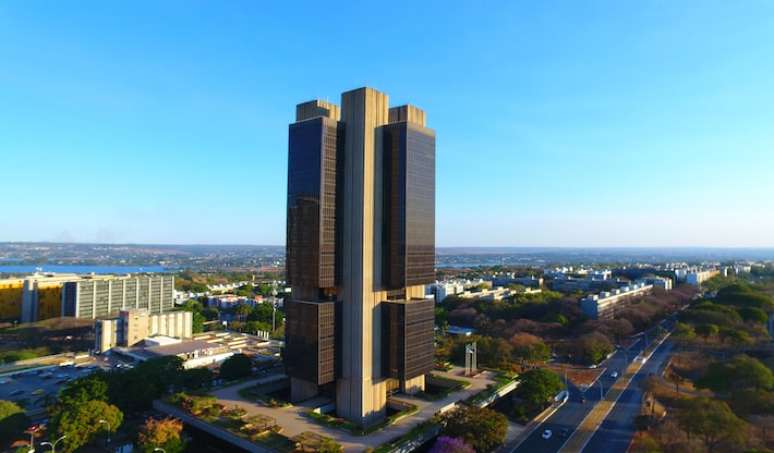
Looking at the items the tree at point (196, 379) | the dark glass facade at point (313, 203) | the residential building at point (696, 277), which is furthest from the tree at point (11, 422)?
the residential building at point (696, 277)

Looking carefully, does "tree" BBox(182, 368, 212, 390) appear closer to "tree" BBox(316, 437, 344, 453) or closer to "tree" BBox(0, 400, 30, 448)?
"tree" BBox(0, 400, 30, 448)

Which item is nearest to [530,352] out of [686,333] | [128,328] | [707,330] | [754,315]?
[686,333]

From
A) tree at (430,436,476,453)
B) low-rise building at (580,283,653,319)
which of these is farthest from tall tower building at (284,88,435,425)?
low-rise building at (580,283,653,319)

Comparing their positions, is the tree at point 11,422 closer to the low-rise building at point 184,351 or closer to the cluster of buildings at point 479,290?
the low-rise building at point 184,351

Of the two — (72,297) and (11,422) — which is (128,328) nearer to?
(72,297)

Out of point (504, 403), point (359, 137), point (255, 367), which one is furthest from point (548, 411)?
point (255, 367)

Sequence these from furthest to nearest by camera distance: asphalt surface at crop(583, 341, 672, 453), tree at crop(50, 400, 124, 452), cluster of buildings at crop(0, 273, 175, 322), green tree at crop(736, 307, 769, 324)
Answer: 1. cluster of buildings at crop(0, 273, 175, 322)
2. green tree at crop(736, 307, 769, 324)
3. asphalt surface at crop(583, 341, 672, 453)
4. tree at crop(50, 400, 124, 452)
